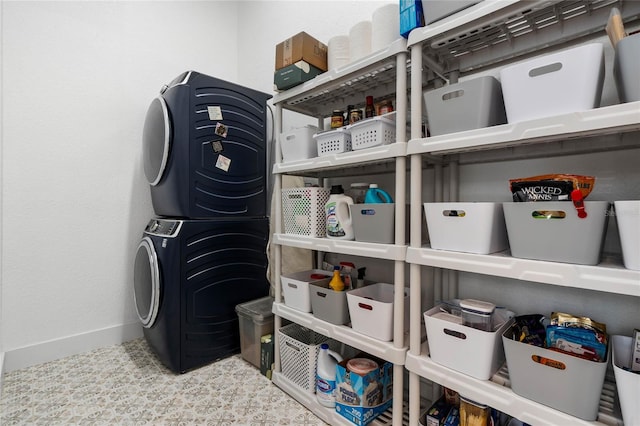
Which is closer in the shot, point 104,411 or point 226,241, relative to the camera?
point 104,411

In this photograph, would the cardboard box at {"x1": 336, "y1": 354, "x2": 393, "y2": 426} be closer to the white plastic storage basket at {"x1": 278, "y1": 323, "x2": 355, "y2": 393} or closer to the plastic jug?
the white plastic storage basket at {"x1": 278, "y1": 323, "x2": 355, "y2": 393}

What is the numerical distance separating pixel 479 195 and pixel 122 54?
8.38ft

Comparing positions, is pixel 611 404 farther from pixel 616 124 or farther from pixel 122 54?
pixel 122 54

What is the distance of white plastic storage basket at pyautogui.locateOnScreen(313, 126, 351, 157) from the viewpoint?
4.59 ft

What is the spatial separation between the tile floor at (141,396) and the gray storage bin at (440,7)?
1.72 meters

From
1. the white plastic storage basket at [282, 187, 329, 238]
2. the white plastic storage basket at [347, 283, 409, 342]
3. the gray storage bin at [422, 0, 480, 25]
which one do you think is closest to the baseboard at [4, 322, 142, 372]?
the white plastic storage basket at [282, 187, 329, 238]

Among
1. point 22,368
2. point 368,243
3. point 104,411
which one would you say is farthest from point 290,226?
point 22,368

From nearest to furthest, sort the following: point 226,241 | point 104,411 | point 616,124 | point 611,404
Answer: point 616,124 < point 611,404 < point 104,411 < point 226,241

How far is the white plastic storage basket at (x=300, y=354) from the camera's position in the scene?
1.51 m

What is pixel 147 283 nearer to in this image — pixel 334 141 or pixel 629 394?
pixel 334 141

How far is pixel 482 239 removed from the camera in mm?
964

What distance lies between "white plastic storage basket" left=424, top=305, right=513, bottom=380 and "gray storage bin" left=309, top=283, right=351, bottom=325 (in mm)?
403

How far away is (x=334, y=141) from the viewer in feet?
4.69

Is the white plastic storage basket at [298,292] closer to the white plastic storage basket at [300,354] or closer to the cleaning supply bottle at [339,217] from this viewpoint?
the white plastic storage basket at [300,354]
